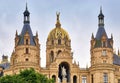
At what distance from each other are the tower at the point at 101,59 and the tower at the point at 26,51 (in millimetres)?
13970

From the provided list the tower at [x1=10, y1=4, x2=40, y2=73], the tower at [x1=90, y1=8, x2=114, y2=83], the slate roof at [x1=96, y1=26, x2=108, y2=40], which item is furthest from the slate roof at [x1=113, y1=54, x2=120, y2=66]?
the tower at [x1=10, y1=4, x2=40, y2=73]

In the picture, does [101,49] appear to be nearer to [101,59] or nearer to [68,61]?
[101,59]

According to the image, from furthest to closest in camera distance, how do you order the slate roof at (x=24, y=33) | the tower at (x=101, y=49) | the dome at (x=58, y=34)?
the dome at (x=58, y=34) → the tower at (x=101, y=49) → the slate roof at (x=24, y=33)

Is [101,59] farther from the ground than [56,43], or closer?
closer

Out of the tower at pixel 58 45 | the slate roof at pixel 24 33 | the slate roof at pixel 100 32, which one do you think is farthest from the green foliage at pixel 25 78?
the tower at pixel 58 45

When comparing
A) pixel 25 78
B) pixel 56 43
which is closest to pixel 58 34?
pixel 56 43

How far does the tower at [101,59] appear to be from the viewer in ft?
435

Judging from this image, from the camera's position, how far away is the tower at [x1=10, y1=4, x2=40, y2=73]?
131000 mm

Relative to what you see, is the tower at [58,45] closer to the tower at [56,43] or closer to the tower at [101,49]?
the tower at [56,43]

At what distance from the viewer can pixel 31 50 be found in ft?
433

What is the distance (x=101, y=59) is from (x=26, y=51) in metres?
18.7

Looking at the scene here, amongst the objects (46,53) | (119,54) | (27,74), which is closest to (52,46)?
(46,53)

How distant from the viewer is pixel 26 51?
13175 centimetres

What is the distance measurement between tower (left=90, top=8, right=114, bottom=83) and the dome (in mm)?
13233
